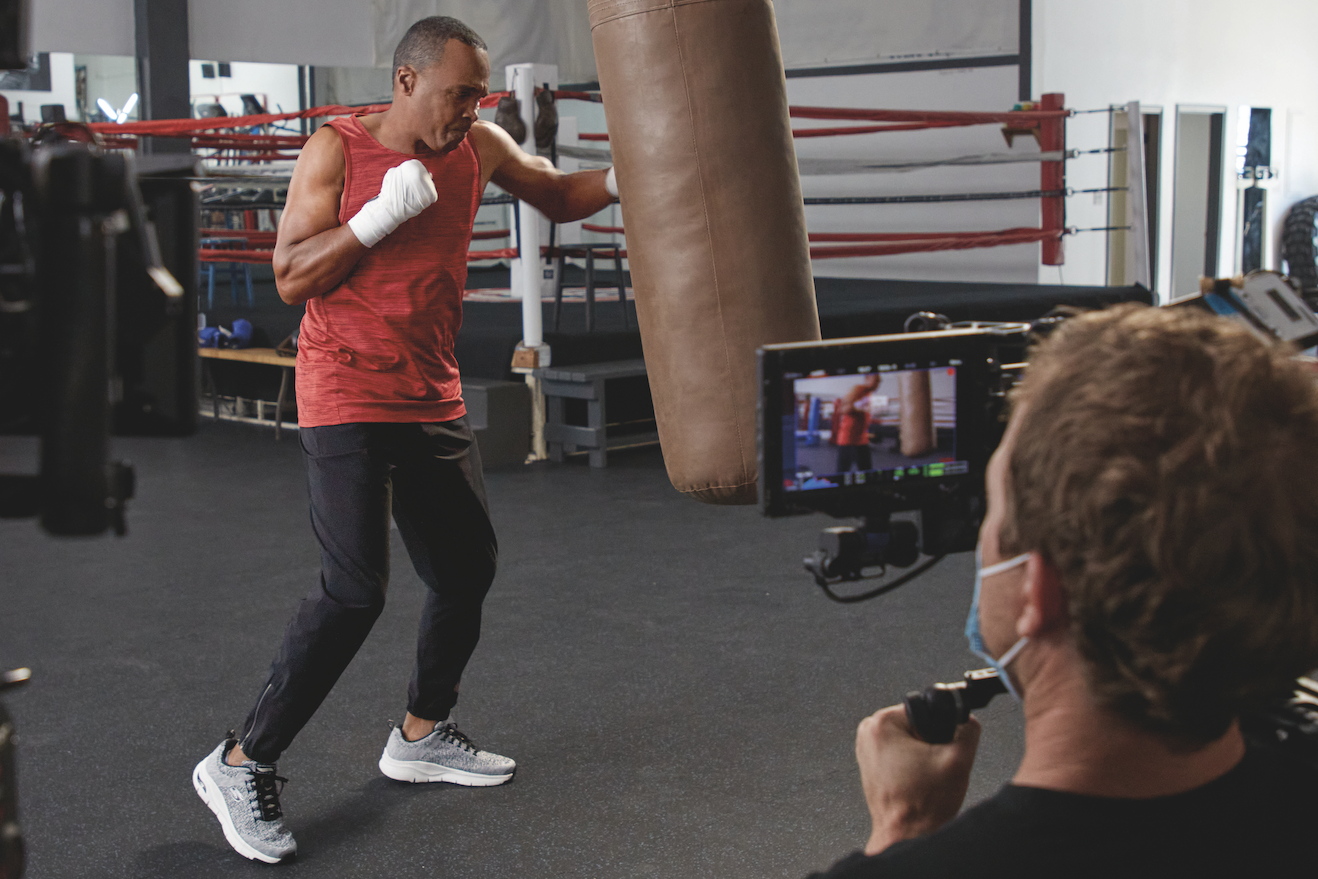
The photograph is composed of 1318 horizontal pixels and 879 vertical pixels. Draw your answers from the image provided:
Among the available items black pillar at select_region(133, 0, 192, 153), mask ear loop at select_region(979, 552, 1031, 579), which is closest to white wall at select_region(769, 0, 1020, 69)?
black pillar at select_region(133, 0, 192, 153)

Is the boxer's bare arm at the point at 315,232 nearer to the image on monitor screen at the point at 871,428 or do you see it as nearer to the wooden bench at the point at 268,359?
→ the image on monitor screen at the point at 871,428

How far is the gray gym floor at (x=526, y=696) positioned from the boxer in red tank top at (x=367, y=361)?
8.7 inches

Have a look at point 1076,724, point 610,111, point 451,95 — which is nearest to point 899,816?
point 1076,724

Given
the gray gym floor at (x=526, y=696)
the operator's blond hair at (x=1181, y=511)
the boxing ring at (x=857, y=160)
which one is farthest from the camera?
the boxing ring at (x=857, y=160)

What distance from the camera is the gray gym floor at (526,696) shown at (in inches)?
82.4

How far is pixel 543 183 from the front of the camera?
92.6 inches

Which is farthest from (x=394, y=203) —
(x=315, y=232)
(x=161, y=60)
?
(x=161, y=60)

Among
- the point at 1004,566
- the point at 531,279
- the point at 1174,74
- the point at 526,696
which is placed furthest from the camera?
the point at 1174,74

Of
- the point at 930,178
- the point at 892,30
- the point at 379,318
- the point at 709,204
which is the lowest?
the point at 379,318

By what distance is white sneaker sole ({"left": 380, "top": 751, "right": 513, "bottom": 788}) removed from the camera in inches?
91.0

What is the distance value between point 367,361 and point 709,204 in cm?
76

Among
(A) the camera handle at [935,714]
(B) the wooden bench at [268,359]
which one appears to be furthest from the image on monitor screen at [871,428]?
(B) the wooden bench at [268,359]

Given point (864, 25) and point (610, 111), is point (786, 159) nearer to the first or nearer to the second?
point (610, 111)

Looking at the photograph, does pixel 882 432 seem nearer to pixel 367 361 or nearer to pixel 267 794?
pixel 367 361
